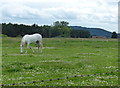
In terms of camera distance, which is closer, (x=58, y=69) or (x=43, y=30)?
(x=58, y=69)

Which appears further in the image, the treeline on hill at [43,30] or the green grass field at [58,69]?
the treeline on hill at [43,30]

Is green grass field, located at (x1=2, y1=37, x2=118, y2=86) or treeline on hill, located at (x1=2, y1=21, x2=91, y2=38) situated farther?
treeline on hill, located at (x1=2, y1=21, x2=91, y2=38)

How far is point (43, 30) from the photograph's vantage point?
151 metres

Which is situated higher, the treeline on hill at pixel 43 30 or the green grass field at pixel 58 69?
the treeline on hill at pixel 43 30

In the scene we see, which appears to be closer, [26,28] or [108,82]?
[108,82]

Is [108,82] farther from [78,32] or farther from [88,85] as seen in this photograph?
[78,32]

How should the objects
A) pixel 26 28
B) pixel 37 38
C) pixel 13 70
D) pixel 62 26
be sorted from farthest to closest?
1. pixel 62 26
2. pixel 26 28
3. pixel 37 38
4. pixel 13 70

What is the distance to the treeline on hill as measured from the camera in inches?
5448

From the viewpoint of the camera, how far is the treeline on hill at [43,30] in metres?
138

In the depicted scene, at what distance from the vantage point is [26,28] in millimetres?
141875

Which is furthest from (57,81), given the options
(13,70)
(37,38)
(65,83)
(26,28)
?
(26,28)

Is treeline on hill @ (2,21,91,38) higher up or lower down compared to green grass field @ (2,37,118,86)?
higher up

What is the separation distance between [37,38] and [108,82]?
25.7 m

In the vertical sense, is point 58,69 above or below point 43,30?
below
